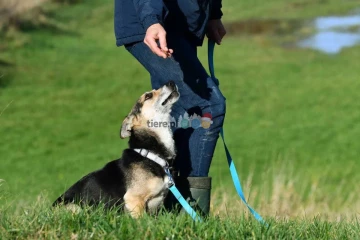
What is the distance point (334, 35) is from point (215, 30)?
83.1 ft

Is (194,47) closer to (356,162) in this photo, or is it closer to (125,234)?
(125,234)

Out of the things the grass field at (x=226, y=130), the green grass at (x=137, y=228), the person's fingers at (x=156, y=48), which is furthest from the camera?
the person's fingers at (x=156, y=48)

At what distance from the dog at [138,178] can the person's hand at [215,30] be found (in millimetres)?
663

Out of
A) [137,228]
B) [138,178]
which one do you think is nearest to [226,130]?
[138,178]

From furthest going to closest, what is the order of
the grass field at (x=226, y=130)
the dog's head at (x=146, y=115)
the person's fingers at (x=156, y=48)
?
the dog's head at (x=146, y=115) → the person's fingers at (x=156, y=48) → the grass field at (x=226, y=130)

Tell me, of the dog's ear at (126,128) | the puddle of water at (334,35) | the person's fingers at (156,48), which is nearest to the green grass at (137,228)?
the person's fingers at (156,48)

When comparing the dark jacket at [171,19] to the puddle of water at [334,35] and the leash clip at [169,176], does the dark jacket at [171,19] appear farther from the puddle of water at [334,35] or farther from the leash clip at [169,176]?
the puddle of water at [334,35]

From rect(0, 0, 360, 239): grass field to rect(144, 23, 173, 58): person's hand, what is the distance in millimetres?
934

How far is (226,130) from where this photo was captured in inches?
677

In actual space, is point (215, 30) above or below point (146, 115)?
above

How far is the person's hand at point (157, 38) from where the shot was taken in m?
4.34

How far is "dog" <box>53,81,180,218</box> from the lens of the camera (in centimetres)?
493

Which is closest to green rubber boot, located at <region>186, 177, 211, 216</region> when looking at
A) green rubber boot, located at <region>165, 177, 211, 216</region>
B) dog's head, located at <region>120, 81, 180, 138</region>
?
green rubber boot, located at <region>165, 177, 211, 216</region>

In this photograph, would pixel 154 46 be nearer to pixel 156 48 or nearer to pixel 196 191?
pixel 156 48
